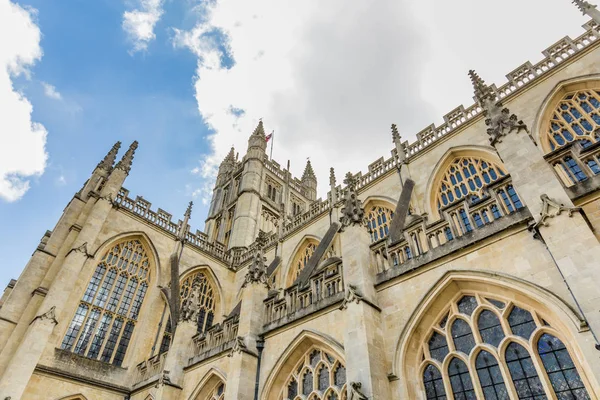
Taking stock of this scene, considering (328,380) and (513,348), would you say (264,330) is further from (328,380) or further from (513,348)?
(513,348)

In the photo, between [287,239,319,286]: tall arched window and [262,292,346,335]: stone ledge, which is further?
[287,239,319,286]: tall arched window

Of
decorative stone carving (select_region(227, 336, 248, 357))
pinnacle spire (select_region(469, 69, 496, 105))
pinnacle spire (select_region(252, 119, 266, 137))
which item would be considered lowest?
decorative stone carving (select_region(227, 336, 248, 357))

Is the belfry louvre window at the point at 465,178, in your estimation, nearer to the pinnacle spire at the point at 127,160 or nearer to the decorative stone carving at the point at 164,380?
the decorative stone carving at the point at 164,380

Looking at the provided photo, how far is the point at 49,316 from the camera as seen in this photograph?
12406 mm

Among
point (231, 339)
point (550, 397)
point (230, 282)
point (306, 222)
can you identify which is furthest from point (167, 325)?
point (550, 397)

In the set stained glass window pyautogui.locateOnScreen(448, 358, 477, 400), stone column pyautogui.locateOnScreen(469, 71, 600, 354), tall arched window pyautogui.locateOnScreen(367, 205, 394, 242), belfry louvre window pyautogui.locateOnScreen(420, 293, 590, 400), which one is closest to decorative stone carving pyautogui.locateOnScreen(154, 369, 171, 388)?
belfry louvre window pyautogui.locateOnScreen(420, 293, 590, 400)

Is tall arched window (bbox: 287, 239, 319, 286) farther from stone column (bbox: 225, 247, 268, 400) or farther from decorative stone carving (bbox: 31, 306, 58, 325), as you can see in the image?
decorative stone carving (bbox: 31, 306, 58, 325)

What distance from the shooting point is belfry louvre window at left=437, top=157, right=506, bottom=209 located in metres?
12.3

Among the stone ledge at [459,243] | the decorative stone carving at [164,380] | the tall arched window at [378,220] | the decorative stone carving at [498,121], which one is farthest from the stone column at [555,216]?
the decorative stone carving at [164,380]

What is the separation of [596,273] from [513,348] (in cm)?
185

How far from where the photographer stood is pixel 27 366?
11438mm

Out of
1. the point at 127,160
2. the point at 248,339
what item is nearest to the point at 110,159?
the point at 127,160

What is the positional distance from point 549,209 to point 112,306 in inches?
641

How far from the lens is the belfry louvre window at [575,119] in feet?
34.8
